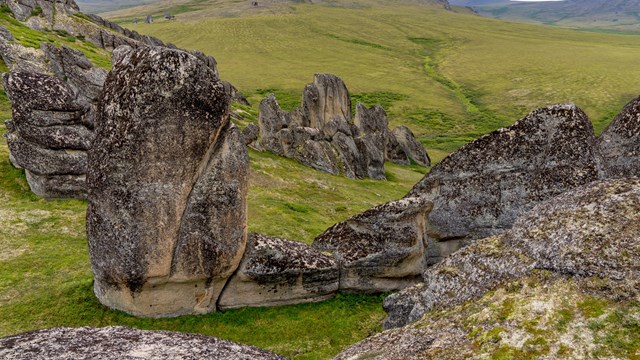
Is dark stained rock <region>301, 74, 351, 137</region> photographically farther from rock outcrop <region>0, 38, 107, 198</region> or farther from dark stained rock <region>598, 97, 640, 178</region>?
dark stained rock <region>598, 97, 640, 178</region>

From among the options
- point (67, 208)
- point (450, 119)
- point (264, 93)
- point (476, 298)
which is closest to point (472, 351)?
point (476, 298)

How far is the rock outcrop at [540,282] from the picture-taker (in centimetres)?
854

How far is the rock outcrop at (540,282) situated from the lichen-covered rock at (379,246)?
10095mm

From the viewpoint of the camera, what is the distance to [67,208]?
30.4 meters

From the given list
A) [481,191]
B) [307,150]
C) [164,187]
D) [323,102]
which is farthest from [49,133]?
[323,102]

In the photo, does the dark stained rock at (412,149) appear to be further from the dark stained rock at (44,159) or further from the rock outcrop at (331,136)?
the dark stained rock at (44,159)

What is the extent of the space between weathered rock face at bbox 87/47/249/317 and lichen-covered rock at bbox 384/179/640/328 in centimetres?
966

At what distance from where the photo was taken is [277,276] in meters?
21.1

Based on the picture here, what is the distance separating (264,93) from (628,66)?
133 metres

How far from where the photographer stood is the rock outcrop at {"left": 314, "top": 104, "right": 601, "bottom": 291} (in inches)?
867

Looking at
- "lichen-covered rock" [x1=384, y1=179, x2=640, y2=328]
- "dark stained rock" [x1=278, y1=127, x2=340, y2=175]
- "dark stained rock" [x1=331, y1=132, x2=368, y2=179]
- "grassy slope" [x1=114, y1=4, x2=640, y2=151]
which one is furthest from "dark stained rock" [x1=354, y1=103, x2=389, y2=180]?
"lichen-covered rock" [x1=384, y1=179, x2=640, y2=328]

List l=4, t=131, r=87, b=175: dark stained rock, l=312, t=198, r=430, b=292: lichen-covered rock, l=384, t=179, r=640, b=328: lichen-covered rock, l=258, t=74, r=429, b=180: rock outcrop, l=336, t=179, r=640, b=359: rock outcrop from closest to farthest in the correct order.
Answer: l=336, t=179, r=640, b=359: rock outcrop → l=384, t=179, r=640, b=328: lichen-covered rock → l=312, t=198, r=430, b=292: lichen-covered rock → l=4, t=131, r=87, b=175: dark stained rock → l=258, t=74, r=429, b=180: rock outcrop

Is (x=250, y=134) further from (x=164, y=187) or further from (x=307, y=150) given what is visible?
(x=164, y=187)

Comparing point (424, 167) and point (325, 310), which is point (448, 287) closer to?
point (325, 310)
